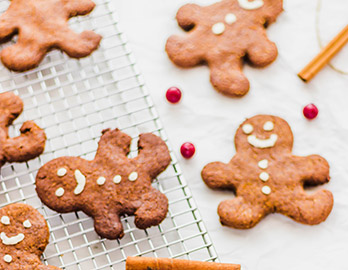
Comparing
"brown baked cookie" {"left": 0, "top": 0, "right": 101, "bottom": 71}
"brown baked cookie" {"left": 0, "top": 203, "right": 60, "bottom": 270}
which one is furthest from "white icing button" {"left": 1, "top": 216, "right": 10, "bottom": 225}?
"brown baked cookie" {"left": 0, "top": 0, "right": 101, "bottom": 71}

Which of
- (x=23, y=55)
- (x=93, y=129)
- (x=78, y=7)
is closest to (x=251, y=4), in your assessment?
(x=78, y=7)

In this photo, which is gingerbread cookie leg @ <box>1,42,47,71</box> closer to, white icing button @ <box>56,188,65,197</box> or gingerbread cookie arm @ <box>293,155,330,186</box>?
white icing button @ <box>56,188,65,197</box>

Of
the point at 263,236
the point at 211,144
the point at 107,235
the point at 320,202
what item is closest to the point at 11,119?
the point at 107,235

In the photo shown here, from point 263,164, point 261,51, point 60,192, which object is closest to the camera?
point 60,192

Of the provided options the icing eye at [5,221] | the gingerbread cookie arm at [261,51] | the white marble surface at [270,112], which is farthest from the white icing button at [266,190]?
the icing eye at [5,221]

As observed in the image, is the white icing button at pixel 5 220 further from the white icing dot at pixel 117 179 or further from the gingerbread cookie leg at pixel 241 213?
the gingerbread cookie leg at pixel 241 213

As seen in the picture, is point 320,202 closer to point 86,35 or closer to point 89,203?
point 89,203

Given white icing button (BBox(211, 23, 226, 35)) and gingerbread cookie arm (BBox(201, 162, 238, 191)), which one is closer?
gingerbread cookie arm (BBox(201, 162, 238, 191))

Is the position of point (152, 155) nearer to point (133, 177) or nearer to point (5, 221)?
point (133, 177)
